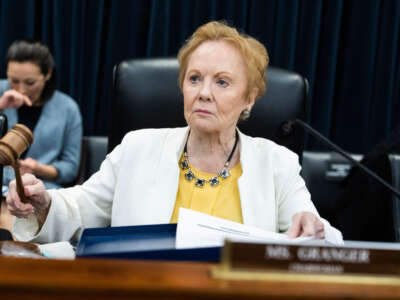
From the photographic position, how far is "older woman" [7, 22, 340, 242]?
4.27 feet

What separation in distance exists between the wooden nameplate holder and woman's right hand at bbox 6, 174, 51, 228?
0.59m

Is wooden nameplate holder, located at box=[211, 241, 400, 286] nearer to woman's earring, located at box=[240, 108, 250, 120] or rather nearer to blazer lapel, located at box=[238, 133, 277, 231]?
blazer lapel, located at box=[238, 133, 277, 231]

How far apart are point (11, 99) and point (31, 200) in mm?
1127

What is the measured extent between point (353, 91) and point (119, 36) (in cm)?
129

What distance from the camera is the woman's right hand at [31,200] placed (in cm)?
102

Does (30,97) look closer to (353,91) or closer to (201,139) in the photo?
(201,139)

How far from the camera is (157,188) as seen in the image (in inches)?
51.8

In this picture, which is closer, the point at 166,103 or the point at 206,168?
the point at 206,168

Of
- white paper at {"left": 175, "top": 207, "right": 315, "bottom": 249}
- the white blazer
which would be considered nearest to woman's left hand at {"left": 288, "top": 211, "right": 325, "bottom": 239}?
white paper at {"left": 175, "top": 207, "right": 315, "bottom": 249}

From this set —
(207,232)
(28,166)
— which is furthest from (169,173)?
(28,166)

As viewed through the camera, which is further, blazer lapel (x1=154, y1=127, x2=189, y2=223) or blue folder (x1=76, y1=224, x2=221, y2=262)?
blazer lapel (x1=154, y1=127, x2=189, y2=223)

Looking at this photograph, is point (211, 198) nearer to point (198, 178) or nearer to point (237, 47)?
point (198, 178)

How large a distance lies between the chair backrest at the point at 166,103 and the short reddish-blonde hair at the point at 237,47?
0.57 feet

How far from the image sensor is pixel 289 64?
262 cm
